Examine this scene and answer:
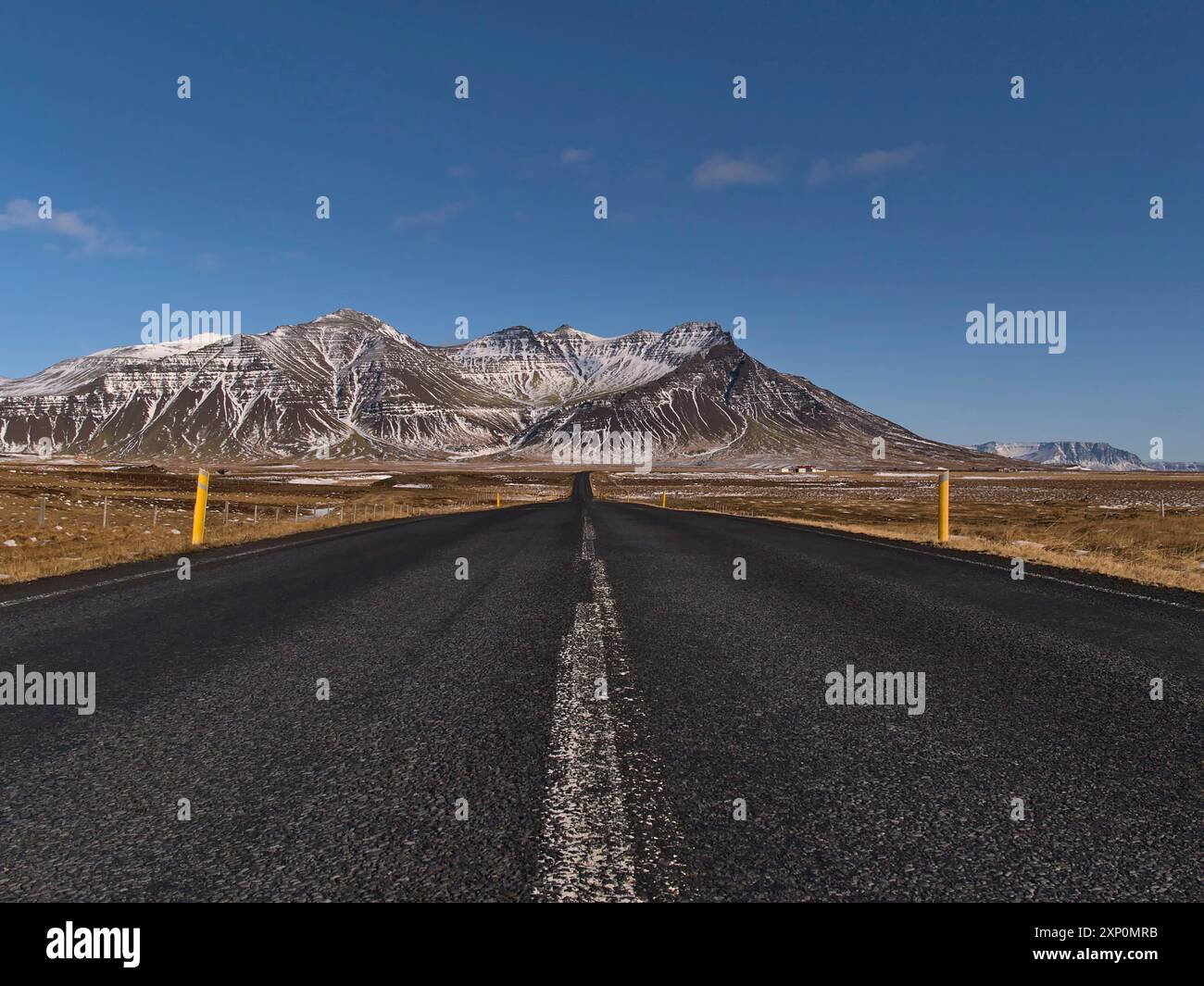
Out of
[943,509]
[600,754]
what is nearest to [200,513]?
[600,754]

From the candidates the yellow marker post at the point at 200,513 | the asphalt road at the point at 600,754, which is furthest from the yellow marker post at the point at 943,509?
the yellow marker post at the point at 200,513

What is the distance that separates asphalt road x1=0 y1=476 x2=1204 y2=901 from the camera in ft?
8.38

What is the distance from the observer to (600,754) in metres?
3.61

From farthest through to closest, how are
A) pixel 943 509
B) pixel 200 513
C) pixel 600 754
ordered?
1. pixel 943 509
2. pixel 200 513
3. pixel 600 754

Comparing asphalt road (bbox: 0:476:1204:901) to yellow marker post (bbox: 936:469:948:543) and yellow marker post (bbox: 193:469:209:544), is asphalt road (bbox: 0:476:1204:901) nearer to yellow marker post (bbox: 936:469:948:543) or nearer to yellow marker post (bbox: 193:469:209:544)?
yellow marker post (bbox: 193:469:209:544)

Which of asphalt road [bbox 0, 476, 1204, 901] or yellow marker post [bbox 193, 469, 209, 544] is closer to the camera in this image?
asphalt road [bbox 0, 476, 1204, 901]

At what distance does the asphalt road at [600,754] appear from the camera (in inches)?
101

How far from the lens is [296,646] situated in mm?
6117

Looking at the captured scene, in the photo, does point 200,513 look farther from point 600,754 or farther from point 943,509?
point 943,509

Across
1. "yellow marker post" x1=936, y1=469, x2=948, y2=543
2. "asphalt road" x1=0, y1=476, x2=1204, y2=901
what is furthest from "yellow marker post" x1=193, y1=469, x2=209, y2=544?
"yellow marker post" x1=936, y1=469, x2=948, y2=543

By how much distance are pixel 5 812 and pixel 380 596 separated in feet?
18.6
